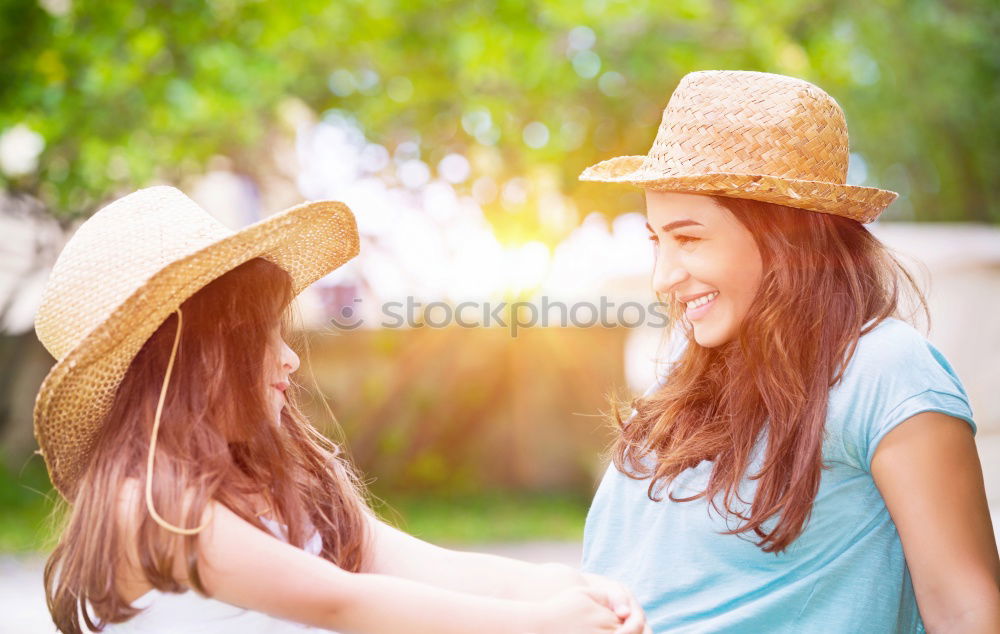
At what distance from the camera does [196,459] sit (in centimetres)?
164

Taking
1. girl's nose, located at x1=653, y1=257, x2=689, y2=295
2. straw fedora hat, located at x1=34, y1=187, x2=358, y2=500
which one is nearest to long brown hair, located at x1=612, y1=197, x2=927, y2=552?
girl's nose, located at x1=653, y1=257, x2=689, y2=295

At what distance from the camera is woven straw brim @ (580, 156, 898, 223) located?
190 cm

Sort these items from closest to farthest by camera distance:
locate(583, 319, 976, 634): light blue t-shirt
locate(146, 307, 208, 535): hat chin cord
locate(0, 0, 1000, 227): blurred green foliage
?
locate(146, 307, 208, 535): hat chin cord
locate(583, 319, 976, 634): light blue t-shirt
locate(0, 0, 1000, 227): blurred green foliage

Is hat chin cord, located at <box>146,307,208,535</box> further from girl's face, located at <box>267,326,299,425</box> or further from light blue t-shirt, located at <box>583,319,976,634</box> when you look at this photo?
light blue t-shirt, located at <box>583,319,976,634</box>

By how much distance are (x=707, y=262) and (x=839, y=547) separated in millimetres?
562

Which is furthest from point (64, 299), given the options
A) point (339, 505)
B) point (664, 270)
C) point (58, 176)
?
point (58, 176)

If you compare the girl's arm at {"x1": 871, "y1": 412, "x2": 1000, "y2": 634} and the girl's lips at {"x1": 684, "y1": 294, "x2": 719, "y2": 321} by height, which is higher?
the girl's lips at {"x1": 684, "y1": 294, "x2": 719, "y2": 321}

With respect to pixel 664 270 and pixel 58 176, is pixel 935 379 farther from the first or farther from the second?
pixel 58 176

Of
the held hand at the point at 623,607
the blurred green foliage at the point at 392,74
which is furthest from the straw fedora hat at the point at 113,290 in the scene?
the blurred green foliage at the point at 392,74

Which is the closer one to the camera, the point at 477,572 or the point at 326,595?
the point at 326,595

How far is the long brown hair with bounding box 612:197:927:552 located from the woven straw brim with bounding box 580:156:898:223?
0.18 ft

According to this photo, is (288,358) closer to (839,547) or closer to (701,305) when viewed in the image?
(701,305)

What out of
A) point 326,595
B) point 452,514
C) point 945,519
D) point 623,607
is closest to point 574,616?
point 623,607

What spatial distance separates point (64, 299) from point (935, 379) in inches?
56.9
